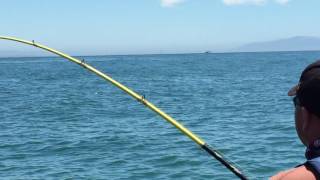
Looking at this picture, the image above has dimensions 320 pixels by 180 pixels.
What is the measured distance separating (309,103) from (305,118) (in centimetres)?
6

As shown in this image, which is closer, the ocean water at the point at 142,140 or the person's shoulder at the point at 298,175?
the person's shoulder at the point at 298,175

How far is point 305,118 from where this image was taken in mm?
2334

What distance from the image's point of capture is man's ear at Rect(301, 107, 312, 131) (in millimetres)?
2318

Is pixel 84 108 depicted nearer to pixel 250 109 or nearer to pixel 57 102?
pixel 57 102

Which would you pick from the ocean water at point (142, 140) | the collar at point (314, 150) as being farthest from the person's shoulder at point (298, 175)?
the ocean water at point (142, 140)

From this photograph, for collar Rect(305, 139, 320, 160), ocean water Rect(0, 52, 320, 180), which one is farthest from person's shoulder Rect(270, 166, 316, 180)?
ocean water Rect(0, 52, 320, 180)

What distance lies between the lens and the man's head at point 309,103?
230 cm

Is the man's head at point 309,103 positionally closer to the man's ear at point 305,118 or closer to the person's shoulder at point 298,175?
the man's ear at point 305,118

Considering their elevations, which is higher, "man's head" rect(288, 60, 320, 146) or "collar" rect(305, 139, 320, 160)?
"man's head" rect(288, 60, 320, 146)

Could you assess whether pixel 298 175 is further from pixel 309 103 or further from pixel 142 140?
pixel 142 140

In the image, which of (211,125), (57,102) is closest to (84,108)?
(57,102)

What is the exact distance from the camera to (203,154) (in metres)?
14.2

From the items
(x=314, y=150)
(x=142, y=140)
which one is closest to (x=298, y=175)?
(x=314, y=150)

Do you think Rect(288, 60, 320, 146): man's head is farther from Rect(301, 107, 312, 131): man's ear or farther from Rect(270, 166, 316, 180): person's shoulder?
Rect(270, 166, 316, 180): person's shoulder
